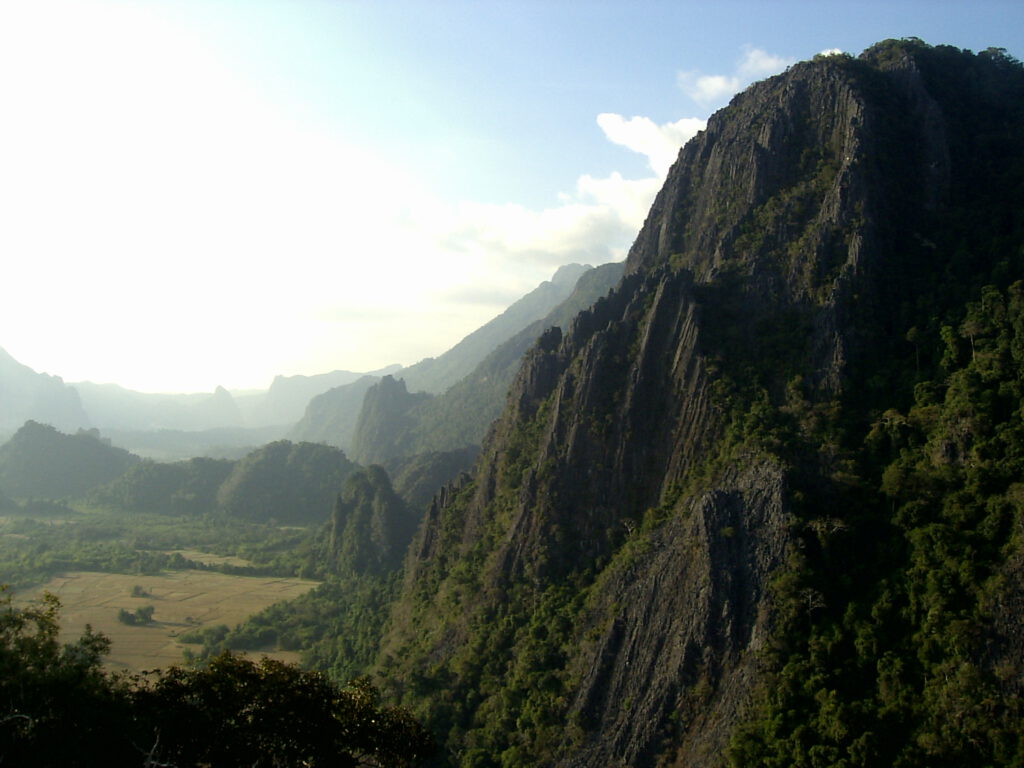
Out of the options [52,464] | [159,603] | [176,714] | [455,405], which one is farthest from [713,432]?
[52,464]

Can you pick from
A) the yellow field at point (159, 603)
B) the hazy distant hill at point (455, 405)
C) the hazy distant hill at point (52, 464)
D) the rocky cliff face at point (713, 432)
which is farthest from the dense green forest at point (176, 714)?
the hazy distant hill at point (52, 464)

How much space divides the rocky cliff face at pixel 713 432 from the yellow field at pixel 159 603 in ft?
87.9

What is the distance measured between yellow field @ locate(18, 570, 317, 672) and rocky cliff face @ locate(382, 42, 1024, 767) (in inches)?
1054

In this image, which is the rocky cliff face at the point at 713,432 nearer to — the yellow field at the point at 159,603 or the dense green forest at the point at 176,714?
the dense green forest at the point at 176,714

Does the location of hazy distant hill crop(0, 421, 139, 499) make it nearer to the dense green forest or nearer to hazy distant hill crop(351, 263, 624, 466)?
hazy distant hill crop(351, 263, 624, 466)

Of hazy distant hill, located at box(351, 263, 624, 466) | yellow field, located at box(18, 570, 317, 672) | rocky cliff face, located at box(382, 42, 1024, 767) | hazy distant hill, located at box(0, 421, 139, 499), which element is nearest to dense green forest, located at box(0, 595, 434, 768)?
rocky cliff face, located at box(382, 42, 1024, 767)

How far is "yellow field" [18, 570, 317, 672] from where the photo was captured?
61.2 meters

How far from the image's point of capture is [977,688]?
22.2m

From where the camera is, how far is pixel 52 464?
148875 mm

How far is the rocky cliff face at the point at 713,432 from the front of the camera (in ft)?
94.8

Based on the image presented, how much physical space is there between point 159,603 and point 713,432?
67657 millimetres

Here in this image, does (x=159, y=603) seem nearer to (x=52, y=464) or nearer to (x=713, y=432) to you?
(x=713, y=432)

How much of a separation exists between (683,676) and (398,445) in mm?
129023

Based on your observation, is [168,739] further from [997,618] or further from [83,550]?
[83,550]
